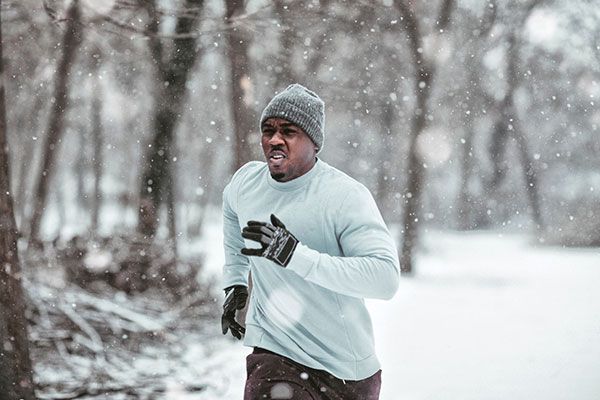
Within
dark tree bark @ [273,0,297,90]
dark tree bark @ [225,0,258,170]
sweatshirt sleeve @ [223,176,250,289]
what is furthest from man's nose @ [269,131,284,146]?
dark tree bark @ [225,0,258,170]

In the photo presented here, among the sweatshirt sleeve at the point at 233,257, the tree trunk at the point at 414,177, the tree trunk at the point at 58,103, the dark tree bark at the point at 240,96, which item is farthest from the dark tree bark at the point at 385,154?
the sweatshirt sleeve at the point at 233,257

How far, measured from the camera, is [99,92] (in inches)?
936

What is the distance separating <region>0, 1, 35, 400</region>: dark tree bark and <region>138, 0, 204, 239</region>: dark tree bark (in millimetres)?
4700

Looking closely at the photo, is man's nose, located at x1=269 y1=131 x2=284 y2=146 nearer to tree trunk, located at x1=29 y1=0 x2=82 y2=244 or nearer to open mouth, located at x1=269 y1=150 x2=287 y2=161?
open mouth, located at x1=269 y1=150 x2=287 y2=161

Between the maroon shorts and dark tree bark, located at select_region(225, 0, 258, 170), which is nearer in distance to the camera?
the maroon shorts

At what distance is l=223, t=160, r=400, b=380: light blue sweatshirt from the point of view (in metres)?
2.59

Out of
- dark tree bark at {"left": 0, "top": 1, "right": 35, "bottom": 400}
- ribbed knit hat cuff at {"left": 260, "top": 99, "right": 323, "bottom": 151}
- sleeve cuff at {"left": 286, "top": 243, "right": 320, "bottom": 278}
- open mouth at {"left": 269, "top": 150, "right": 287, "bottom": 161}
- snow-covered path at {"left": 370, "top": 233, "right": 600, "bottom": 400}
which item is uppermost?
ribbed knit hat cuff at {"left": 260, "top": 99, "right": 323, "bottom": 151}

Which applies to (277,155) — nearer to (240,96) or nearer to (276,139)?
(276,139)

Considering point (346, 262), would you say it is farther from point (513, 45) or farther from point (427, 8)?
point (513, 45)

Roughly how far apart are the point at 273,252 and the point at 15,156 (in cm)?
2736

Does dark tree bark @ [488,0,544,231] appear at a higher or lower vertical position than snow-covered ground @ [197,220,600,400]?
higher

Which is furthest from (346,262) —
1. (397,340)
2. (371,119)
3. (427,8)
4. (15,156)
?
(15,156)

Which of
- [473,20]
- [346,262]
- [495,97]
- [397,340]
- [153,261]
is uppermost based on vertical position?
[473,20]

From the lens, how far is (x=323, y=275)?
255cm
